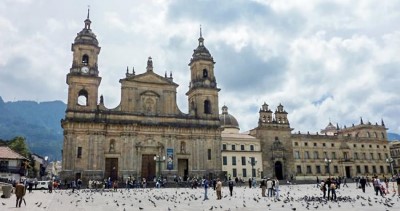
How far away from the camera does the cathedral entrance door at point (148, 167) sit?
1882 inches

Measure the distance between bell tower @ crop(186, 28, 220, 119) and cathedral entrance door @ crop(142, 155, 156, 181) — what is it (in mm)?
9795

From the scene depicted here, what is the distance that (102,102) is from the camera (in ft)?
157

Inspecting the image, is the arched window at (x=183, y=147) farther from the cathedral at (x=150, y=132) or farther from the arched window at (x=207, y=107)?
the arched window at (x=207, y=107)

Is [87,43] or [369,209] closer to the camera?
[369,209]

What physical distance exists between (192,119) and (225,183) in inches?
463

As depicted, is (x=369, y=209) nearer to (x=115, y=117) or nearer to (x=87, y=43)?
(x=115, y=117)

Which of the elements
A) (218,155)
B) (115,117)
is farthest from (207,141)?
(115,117)

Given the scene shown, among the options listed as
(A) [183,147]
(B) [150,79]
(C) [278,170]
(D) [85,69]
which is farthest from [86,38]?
(C) [278,170]

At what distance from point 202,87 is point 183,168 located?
516 inches

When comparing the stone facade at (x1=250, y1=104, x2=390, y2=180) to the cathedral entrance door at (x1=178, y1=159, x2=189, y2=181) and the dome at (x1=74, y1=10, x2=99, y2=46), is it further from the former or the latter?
the dome at (x1=74, y1=10, x2=99, y2=46)

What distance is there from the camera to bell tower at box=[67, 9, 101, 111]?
4654cm

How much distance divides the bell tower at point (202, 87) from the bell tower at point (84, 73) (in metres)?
15.3

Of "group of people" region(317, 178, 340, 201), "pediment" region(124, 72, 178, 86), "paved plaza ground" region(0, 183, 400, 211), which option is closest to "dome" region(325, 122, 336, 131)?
"pediment" region(124, 72, 178, 86)

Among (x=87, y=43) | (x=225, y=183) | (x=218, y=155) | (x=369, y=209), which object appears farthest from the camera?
(x=218, y=155)
